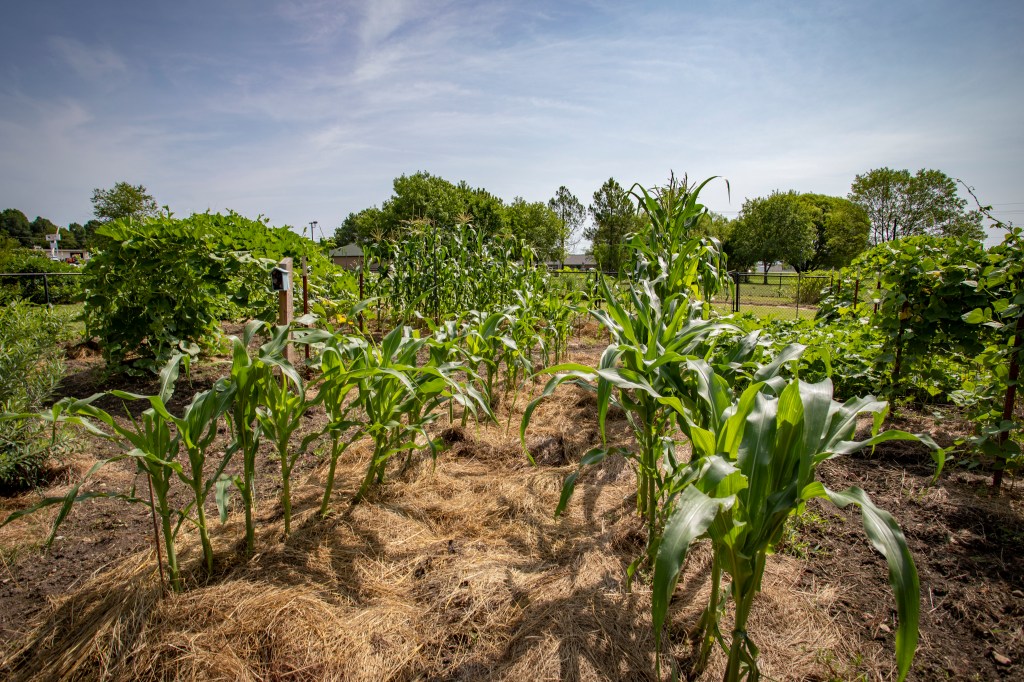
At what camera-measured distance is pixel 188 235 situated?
430 centimetres

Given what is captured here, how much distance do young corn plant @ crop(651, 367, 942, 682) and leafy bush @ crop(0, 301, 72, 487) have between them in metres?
2.97

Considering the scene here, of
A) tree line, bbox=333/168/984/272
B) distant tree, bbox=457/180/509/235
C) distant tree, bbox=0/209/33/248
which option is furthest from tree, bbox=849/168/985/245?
distant tree, bbox=0/209/33/248

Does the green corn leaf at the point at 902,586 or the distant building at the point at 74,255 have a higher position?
the distant building at the point at 74,255

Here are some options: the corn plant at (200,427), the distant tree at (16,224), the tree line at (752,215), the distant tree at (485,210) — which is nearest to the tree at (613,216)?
the tree line at (752,215)

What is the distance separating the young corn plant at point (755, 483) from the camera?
99 centimetres

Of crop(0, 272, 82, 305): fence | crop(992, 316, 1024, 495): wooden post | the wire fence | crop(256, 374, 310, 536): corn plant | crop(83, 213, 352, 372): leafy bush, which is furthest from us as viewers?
crop(0, 272, 82, 305): fence

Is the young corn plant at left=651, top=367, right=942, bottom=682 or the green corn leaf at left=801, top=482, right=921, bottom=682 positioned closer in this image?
the green corn leaf at left=801, top=482, right=921, bottom=682

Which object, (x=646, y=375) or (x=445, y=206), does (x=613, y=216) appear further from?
(x=646, y=375)

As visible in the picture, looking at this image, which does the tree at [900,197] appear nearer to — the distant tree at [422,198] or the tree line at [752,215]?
the tree line at [752,215]

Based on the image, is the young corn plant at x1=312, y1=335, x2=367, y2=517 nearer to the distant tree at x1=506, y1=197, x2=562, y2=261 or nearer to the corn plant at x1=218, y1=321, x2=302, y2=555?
the corn plant at x1=218, y1=321, x2=302, y2=555

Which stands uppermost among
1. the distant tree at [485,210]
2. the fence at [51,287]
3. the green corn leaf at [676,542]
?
the distant tree at [485,210]

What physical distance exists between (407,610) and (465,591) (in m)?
0.22

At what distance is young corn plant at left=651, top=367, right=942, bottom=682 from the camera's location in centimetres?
99

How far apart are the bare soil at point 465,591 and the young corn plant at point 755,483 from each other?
1.74 ft
